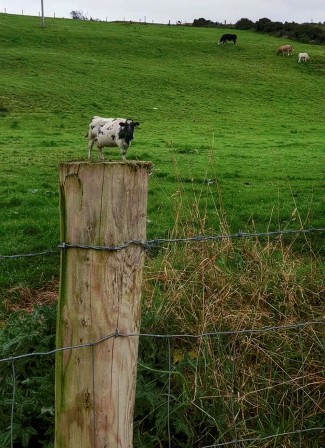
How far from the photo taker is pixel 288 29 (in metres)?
64.6

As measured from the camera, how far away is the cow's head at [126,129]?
47.7 ft

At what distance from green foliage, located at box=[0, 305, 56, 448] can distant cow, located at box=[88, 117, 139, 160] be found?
35.6 ft

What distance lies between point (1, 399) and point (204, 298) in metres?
1.73

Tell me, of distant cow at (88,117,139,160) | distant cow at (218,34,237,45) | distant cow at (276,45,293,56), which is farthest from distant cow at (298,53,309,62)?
distant cow at (88,117,139,160)

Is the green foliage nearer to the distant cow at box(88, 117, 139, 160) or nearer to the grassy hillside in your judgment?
the grassy hillside

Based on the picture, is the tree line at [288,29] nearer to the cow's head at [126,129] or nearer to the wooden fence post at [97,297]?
the cow's head at [126,129]

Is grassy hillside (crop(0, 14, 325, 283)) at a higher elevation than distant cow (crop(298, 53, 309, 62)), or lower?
lower

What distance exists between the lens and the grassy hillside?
9883 mm

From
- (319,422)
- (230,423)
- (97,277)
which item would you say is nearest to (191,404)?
(230,423)

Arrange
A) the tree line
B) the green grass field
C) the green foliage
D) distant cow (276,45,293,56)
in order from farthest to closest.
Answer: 1. the tree line
2. distant cow (276,45,293,56)
3. the green grass field
4. the green foliage

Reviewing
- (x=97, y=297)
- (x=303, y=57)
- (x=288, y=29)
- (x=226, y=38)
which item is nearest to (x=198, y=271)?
(x=97, y=297)

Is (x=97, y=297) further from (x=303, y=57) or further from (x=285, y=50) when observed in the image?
(x=285, y=50)

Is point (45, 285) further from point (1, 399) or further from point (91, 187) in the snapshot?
point (91, 187)

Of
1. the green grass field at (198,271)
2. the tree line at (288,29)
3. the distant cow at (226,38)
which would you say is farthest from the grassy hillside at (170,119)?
the tree line at (288,29)
